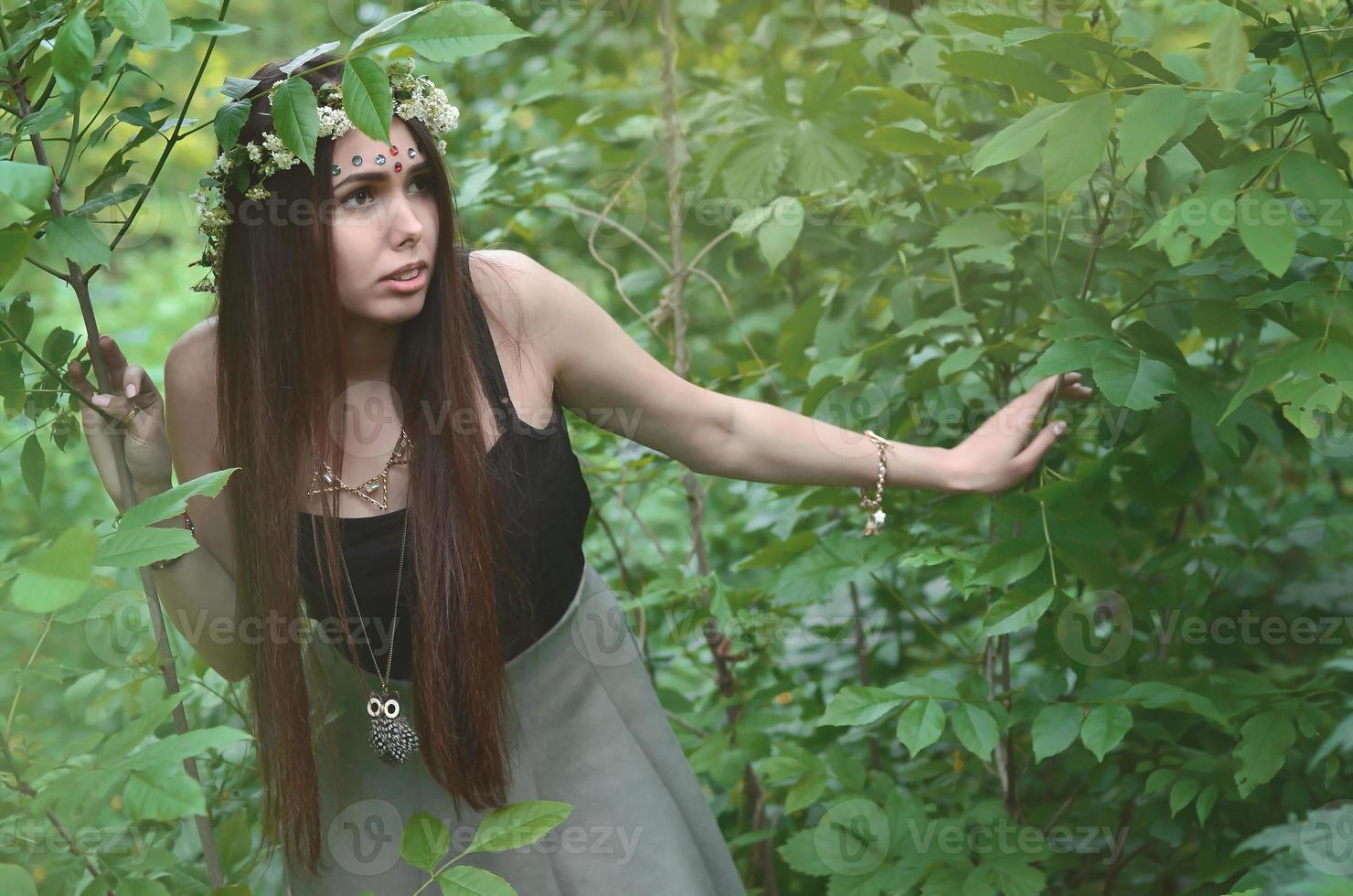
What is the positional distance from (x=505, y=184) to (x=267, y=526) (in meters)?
1.09

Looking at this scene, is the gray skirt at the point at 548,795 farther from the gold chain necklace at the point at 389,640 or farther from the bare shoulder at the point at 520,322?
the bare shoulder at the point at 520,322

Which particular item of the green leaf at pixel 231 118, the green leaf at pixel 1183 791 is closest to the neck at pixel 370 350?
the green leaf at pixel 231 118

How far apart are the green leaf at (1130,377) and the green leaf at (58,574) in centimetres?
109

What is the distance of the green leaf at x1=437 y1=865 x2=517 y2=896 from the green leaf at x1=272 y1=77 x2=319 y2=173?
0.72m

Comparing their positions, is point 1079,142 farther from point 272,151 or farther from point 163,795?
point 163,795

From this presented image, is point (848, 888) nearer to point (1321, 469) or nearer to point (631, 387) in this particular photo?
point (631, 387)

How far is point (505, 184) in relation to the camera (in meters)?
2.44

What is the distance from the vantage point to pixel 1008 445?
5.88ft

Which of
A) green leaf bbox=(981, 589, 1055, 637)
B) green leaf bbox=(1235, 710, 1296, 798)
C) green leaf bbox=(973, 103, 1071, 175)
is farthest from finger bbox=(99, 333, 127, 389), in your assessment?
green leaf bbox=(1235, 710, 1296, 798)

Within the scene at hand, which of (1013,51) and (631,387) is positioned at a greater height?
(1013,51)

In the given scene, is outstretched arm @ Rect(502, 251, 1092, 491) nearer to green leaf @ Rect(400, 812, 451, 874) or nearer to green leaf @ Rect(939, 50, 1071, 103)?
green leaf @ Rect(939, 50, 1071, 103)

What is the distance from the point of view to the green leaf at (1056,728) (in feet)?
5.11

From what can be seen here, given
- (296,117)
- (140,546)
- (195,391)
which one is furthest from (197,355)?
(140,546)

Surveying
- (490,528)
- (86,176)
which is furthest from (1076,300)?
(86,176)
